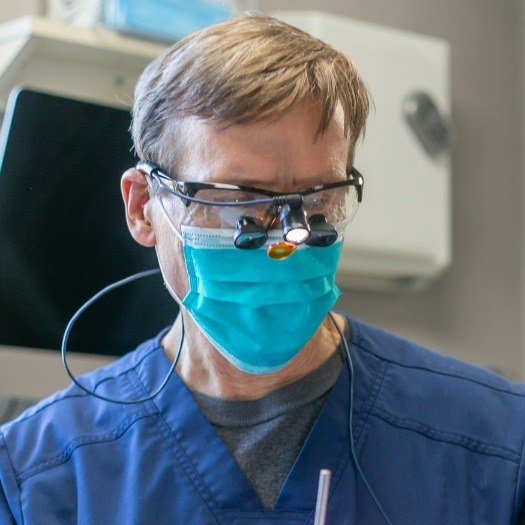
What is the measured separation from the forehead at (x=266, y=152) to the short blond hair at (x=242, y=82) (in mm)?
12

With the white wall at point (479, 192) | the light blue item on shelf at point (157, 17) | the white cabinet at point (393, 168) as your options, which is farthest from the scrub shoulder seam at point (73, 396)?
the white wall at point (479, 192)

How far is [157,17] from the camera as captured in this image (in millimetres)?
1938

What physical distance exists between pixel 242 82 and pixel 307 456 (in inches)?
18.6

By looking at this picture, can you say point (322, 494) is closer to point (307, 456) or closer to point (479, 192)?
point (307, 456)

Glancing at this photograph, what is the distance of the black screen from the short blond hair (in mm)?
311

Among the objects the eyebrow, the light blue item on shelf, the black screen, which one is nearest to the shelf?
the light blue item on shelf

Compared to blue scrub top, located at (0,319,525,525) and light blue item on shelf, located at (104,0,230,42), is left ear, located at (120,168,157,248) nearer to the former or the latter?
blue scrub top, located at (0,319,525,525)

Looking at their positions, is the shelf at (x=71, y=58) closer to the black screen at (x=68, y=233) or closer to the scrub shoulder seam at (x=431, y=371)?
the black screen at (x=68, y=233)

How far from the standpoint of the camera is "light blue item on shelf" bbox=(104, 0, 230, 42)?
1913 millimetres

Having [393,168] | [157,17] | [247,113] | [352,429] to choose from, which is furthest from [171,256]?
[393,168]

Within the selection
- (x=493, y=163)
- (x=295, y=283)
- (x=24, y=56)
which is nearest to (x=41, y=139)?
(x=24, y=56)

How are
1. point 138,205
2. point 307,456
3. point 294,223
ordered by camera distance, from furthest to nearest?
point 138,205
point 307,456
point 294,223

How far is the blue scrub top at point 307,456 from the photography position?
1274mm

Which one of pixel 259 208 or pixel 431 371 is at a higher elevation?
pixel 259 208
